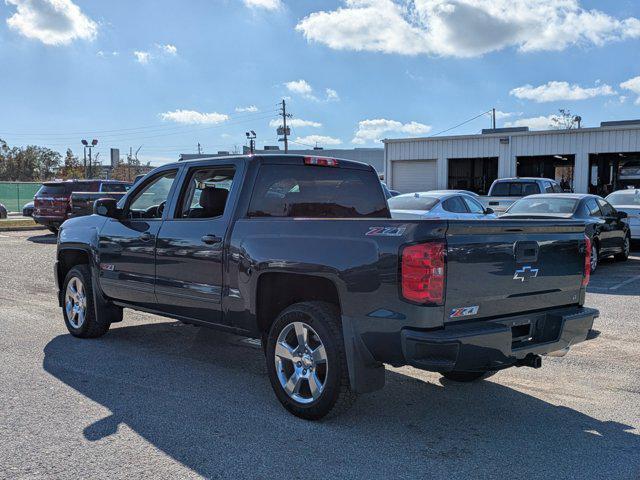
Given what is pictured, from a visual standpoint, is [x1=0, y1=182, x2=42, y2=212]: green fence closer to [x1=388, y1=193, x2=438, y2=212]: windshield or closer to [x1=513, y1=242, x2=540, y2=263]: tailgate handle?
[x1=388, y1=193, x2=438, y2=212]: windshield

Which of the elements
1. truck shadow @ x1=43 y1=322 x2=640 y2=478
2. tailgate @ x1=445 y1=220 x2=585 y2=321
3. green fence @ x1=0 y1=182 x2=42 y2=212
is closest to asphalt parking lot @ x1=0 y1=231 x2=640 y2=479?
truck shadow @ x1=43 y1=322 x2=640 y2=478

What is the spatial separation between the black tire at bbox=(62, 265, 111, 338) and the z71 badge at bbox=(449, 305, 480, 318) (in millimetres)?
4201

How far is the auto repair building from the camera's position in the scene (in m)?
26.1

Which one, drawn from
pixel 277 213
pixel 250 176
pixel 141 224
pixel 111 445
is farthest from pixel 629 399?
pixel 141 224

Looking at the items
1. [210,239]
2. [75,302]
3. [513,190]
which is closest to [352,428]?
[210,239]

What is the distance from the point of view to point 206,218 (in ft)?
17.1

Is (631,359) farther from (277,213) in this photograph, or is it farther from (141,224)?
(141,224)

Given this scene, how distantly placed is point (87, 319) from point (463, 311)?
14.5ft

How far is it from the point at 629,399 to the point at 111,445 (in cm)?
386

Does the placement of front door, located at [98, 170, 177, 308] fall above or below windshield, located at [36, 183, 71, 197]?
below

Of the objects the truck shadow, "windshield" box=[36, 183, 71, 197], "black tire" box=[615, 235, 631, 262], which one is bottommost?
the truck shadow

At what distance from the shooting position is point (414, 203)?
1336cm

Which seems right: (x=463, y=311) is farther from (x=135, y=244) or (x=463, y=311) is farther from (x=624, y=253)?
(x=624, y=253)

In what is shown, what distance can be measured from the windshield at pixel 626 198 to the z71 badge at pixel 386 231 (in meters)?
13.7
